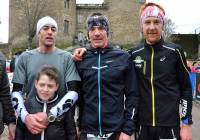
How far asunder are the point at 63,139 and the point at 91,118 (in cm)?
36

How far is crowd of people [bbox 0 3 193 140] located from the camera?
16.0 feet

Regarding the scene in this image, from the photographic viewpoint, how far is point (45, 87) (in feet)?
15.9

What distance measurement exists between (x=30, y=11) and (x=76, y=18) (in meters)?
10.2

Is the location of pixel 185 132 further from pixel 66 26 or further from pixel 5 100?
pixel 66 26

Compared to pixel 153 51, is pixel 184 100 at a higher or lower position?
lower

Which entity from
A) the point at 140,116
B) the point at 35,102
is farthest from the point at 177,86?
the point at 35,102

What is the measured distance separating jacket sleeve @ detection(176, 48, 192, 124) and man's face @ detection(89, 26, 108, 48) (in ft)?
2.60

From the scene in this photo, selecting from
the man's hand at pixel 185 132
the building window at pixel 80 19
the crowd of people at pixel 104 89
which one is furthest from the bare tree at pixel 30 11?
the man's hand at pixel 185 132

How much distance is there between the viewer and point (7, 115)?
5312 millimetres

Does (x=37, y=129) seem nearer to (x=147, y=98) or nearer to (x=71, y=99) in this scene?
(x=71, y=99)

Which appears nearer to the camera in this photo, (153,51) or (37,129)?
(37,129)

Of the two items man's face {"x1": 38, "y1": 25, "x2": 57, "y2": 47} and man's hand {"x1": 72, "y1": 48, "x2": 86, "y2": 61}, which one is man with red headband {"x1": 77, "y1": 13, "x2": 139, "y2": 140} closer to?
man's hand {"x1": 72, "y1": 48, "x2": 86, "y2": 61}

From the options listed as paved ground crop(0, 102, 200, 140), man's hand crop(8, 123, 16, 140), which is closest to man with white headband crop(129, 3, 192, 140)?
man's hand crop(8, 123, 16, 140)

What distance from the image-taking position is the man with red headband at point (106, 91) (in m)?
4.90
